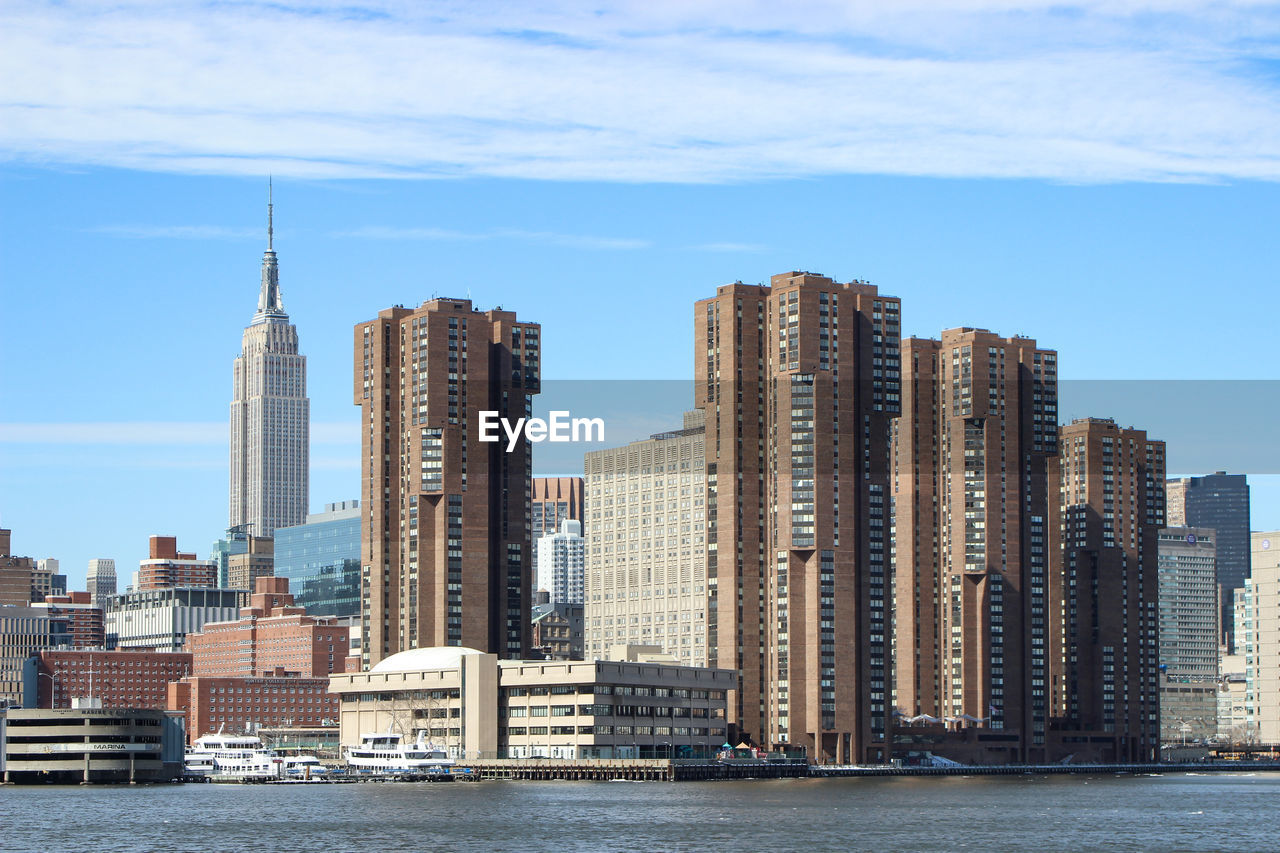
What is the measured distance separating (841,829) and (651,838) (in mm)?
19825

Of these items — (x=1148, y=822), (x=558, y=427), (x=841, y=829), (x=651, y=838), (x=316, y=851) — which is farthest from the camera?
A: (x=1148, y=822)

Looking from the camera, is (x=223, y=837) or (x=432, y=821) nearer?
(x=223, y=837)

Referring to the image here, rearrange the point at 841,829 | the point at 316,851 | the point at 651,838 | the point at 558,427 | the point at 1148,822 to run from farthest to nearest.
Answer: the point at 1148,822
the point at 841,829
the point at 651,838
the point at 316,851
the point at 558,427

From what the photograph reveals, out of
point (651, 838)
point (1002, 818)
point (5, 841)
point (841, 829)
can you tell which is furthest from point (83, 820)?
point (1002, 818)

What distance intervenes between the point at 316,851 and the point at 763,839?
3585cm

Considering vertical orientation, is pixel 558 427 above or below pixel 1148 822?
above

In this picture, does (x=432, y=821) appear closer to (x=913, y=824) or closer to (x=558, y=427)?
(x=913, y=824)

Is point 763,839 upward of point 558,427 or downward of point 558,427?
downward

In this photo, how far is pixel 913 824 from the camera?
185 m

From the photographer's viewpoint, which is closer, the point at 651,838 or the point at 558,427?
the point at 558,427

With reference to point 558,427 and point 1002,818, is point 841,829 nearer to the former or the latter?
point 1002,818

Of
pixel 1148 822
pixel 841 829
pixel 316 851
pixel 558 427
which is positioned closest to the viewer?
pixel 558 427

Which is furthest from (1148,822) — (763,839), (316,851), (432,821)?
(316,851)

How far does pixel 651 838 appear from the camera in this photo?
166 meters
